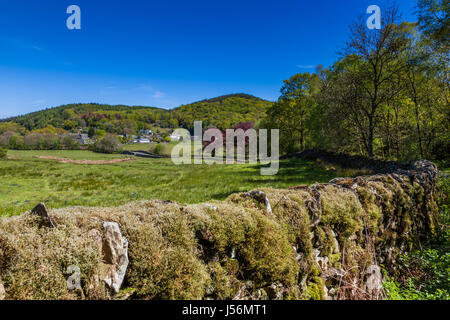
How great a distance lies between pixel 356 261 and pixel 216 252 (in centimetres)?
307

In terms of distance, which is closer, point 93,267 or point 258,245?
point 93,267

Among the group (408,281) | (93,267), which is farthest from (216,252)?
(408,281)

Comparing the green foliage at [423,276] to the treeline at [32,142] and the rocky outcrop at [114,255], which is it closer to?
the rocky outcrop at [114,255]

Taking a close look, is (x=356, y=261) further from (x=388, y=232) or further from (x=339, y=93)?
(x=339, y=93)

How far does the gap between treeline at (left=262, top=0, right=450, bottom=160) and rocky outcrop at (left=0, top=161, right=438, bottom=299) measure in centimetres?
1698

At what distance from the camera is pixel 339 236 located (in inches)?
153

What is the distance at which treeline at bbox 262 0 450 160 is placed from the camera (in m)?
15.8

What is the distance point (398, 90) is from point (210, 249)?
70.1 feet

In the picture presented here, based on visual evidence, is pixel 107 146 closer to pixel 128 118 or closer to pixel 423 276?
pixel 423 276

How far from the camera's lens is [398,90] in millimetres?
17125

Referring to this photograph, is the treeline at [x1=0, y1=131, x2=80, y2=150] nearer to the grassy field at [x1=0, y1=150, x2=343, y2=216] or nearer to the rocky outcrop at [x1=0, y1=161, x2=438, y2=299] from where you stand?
the grassy field at [x1=0, y1=150, x2=343, y2=216]

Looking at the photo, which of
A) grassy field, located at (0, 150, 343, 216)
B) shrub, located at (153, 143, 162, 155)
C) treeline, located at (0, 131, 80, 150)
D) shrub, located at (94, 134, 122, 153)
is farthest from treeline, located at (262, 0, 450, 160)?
treeline, located at (0, 131, 80, 150)

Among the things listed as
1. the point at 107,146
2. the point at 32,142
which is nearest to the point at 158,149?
the point at 107,146

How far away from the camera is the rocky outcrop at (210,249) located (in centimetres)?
160
